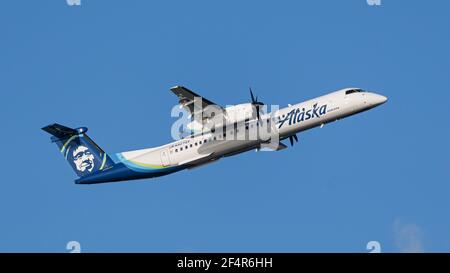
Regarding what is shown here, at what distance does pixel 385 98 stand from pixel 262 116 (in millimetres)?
5629

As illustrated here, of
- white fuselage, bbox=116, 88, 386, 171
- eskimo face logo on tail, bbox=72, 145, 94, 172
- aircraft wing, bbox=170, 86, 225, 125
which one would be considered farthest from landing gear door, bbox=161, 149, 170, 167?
eskimo face logo on tail, bbox=72, 145, 94, 172

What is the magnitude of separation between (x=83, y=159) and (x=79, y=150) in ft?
1.89

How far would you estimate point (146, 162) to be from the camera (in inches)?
1467

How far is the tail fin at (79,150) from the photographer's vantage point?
3825 cm

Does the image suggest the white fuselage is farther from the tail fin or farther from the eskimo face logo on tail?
the eskimo face logo on tail

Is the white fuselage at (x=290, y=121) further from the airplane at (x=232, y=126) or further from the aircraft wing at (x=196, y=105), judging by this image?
the aircraft wing at (x=196, y=105)

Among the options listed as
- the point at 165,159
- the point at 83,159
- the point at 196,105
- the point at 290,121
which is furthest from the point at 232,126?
the point at 83,159

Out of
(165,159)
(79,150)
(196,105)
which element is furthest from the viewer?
(79,150)

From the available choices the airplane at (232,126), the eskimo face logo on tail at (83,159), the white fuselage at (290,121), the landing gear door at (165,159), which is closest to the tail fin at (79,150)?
the eskimo face logo on tail at (83,159)

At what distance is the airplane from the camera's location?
3547 centimetres

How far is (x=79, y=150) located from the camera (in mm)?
38812

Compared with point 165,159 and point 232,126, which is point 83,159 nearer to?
point 165,159
